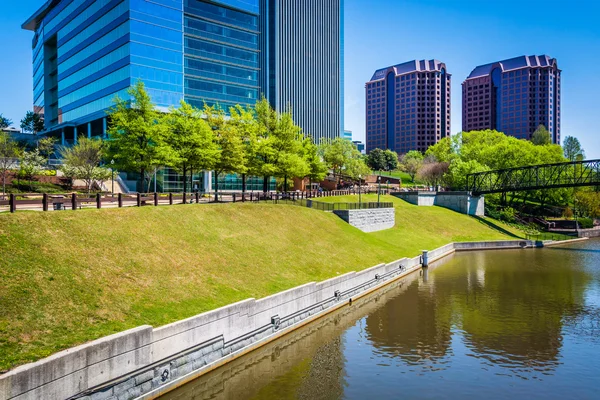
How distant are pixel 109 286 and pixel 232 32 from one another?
8242cm

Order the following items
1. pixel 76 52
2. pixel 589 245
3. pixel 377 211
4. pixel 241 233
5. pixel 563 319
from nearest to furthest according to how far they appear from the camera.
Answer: pixel 563 319 < pixel 241 233 < pixel 377 211 < pixel 589 245 < pixel 76 52

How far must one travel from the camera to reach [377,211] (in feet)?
187

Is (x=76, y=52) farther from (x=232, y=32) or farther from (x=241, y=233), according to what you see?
(x=241, y=233)

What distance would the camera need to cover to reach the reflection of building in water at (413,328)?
73.6 feet

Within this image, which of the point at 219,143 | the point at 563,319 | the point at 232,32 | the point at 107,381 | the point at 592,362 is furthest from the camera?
the point at 232,32

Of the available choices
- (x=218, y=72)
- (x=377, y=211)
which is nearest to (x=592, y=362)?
(x=377, y=211)

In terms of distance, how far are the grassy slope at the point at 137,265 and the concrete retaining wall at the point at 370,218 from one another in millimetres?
9157

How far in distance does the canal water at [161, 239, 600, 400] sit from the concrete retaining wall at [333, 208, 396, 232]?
47.6 feet

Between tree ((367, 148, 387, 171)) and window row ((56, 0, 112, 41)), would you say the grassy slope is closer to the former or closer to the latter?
window row ((56, 0, 112, 41))

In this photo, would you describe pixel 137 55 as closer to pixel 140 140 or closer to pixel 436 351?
pixel 140 140

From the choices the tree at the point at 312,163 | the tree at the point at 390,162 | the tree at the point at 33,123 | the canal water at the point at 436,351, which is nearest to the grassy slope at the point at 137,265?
the canal water at the point at 436,351

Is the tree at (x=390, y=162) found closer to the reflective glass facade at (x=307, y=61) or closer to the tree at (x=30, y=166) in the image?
the reflective glass facade at (x=307, y=61)

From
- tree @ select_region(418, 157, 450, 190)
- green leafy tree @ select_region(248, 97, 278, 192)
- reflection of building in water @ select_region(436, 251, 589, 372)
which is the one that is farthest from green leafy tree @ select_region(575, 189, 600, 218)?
green leafy tree @ select_region(248, 97, 278, 192)

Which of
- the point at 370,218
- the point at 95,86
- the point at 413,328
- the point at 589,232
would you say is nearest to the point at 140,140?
the point at 370,218
